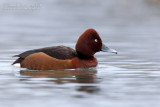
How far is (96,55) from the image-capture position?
12062 mm

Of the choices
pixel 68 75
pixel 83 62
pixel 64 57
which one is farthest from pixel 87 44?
pixel 68 75

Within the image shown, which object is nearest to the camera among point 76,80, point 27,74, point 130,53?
point 76,80

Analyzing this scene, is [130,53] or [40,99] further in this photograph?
[130,53]

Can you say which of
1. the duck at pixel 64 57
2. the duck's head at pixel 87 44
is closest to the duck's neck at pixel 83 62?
the duck at pixel 64 57

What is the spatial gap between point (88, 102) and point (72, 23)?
12.4m

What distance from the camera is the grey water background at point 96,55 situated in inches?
287

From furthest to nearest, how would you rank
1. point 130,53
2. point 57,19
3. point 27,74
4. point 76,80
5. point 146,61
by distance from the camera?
point 57,19, point 130,53, point 146,61, point 27,74, point 76,80

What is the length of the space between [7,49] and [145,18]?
8.78 m

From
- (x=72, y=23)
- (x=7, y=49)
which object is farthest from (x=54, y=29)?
(x=7, y=49)

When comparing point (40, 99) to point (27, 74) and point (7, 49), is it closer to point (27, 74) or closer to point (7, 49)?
point (27, 74)

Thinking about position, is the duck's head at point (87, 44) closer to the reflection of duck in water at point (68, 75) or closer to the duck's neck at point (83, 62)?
the duck's neck at point (83, 62)

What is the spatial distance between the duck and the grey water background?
19 centimetres

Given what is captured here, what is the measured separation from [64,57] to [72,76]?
2.83ft

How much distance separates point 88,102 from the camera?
6949 millimetres
